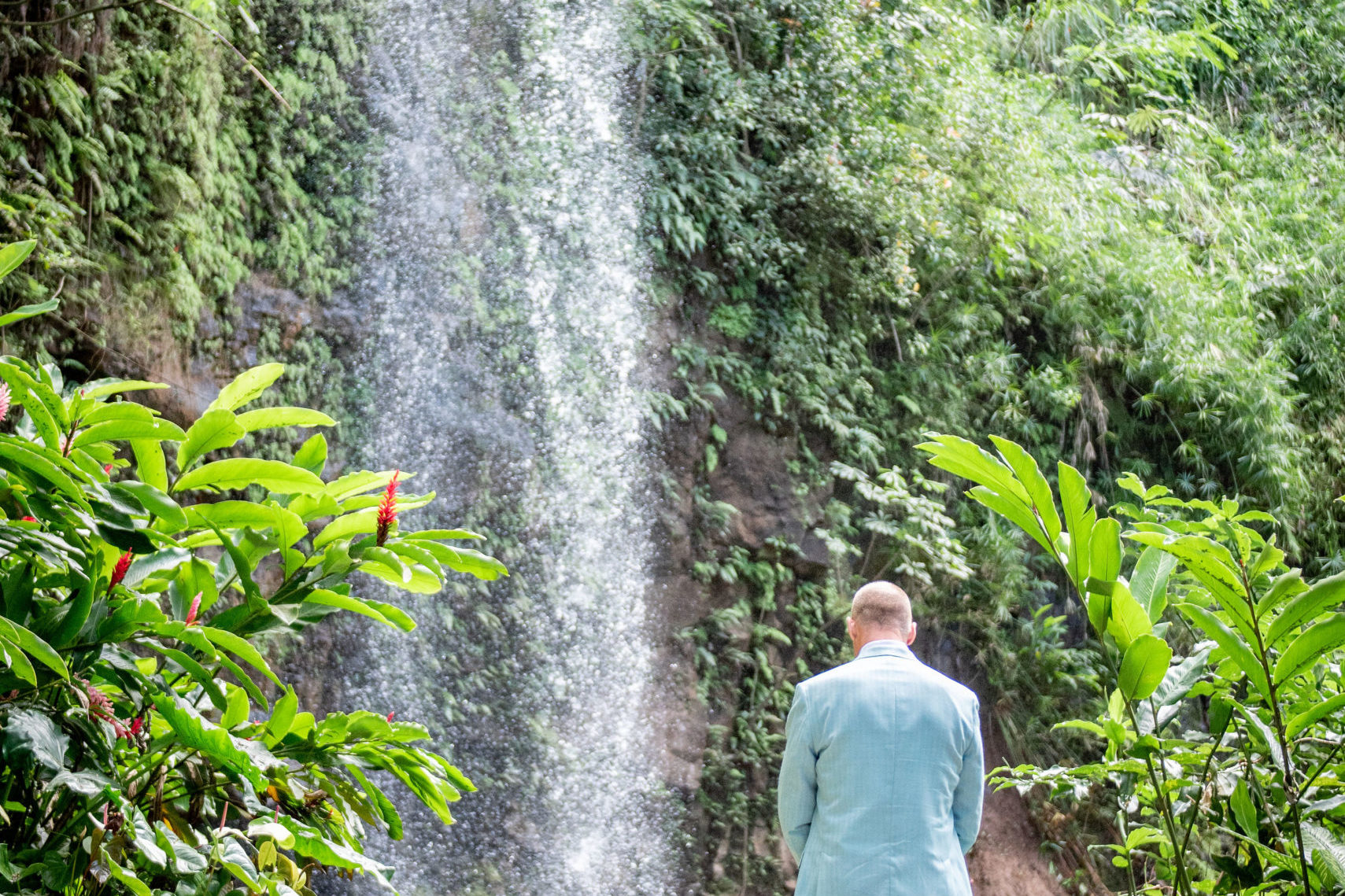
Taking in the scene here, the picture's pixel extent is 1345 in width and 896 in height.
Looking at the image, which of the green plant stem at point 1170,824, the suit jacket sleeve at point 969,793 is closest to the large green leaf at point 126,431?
the green plant stem at point 1170,824

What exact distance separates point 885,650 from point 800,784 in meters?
0.35

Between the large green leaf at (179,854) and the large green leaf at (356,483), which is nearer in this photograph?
the large green leaf at (179,854)

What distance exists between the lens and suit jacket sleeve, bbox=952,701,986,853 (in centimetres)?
228

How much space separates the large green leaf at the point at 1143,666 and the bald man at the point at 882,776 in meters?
0.63

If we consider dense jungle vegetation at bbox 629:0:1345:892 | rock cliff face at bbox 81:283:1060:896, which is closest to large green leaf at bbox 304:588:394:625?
rock cliff face at bbox 81:283:1060:896

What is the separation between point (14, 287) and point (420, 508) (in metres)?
2.45

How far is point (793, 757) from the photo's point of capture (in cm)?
229

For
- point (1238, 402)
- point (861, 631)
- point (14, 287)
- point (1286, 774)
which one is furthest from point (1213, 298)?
point (14, 287)

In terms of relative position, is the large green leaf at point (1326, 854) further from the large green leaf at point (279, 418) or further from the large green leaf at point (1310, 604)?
the large green leaf at point (279, 418)

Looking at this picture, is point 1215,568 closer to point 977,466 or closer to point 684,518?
point 977,466

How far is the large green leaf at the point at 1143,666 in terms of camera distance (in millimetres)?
1551

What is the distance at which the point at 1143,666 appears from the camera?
5.17 ft

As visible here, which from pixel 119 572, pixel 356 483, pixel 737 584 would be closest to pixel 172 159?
pixel 737 584

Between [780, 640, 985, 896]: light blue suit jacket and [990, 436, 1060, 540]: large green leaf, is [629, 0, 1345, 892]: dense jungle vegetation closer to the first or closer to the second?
[780, 640, 985, 896]: light blue suit jacket
